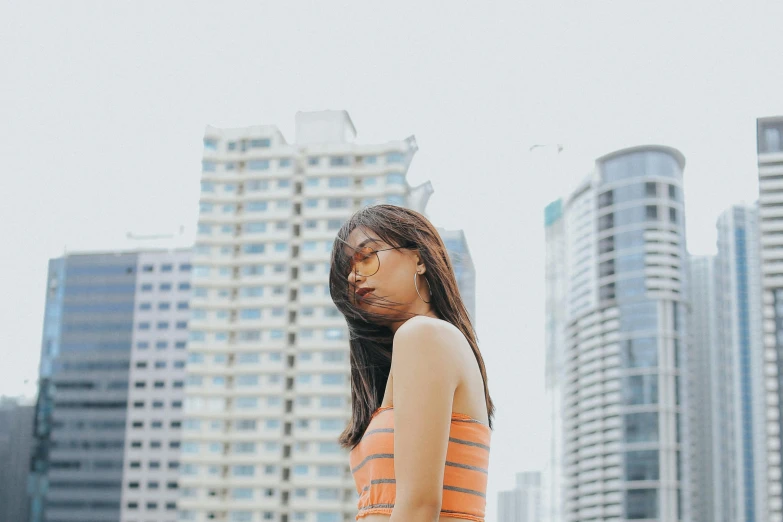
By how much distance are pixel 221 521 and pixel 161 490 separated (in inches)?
228

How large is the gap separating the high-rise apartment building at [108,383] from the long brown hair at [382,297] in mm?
28301

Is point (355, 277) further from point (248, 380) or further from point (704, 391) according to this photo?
point (704, 391)

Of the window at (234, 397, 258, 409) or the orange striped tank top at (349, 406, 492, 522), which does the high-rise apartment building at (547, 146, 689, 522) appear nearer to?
the window at (234, 397, 258, 409)

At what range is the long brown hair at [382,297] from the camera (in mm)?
577

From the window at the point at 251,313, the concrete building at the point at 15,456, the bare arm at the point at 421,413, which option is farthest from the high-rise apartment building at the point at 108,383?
the bare arm at the point at 421,413

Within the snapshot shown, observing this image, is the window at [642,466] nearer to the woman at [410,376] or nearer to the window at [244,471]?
the window at [244,471]

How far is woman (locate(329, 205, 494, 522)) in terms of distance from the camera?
0.51m

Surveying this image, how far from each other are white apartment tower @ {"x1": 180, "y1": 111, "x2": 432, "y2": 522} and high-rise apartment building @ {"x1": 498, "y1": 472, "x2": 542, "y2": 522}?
26.6 meters

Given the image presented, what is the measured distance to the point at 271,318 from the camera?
2366cm

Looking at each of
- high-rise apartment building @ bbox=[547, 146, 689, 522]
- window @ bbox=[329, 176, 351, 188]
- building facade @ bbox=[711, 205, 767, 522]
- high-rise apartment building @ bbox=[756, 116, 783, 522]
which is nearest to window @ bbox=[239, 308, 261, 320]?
window @ bbox=[329, 176, 351, 188]

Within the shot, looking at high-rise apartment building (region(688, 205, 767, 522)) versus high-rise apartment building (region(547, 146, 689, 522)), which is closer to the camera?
high-rise apartment building (region(688, 205, 767, 522))

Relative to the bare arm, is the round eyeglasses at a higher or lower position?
higher

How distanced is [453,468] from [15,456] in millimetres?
28393

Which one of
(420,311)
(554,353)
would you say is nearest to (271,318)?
(554,353)
